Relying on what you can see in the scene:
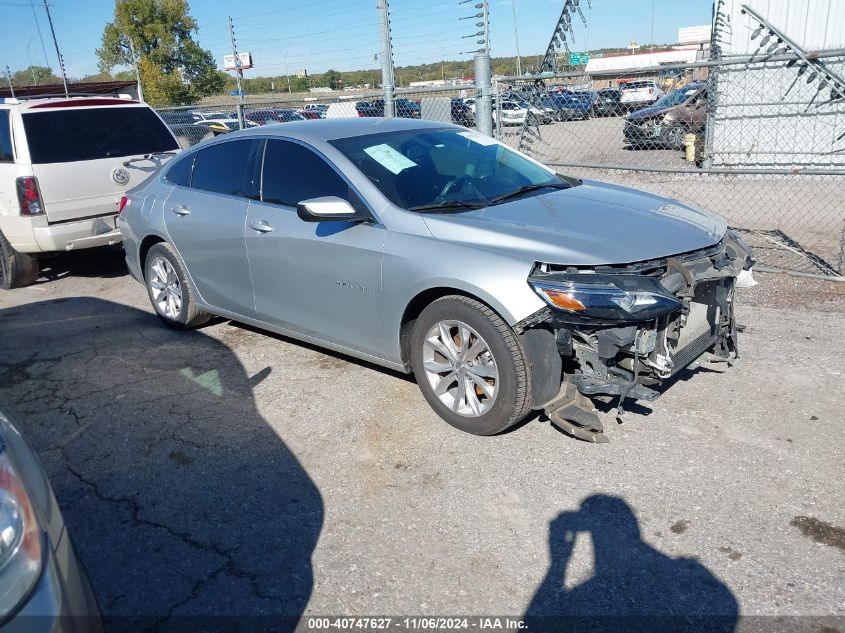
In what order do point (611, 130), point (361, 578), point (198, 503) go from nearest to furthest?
point (361, 578) → point (198, 503) → point (611, 130)

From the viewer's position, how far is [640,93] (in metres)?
16.3

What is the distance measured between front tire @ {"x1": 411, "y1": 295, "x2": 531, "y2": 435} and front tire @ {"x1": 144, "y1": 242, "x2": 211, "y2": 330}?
243cm

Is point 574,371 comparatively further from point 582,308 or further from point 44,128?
point 44,128

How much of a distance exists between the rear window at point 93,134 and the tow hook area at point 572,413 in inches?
231

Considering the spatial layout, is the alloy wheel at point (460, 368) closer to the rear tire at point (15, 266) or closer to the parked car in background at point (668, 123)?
the rear tire at point (15, 266)

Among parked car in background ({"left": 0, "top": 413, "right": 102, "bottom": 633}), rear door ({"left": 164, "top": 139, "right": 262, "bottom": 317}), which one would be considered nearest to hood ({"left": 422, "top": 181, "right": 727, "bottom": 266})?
rear door ({"left": 164, "top": 139, "right": 262, "bottom": 317})

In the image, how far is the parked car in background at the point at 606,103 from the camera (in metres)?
11.3

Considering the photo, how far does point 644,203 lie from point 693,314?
0.92 meters

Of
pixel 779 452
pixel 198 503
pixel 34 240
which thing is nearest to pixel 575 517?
pixel 779 452

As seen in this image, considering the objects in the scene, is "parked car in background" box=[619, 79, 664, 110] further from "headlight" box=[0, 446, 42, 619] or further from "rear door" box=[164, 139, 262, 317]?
"headlight" box=[0, 446, 42, 619]

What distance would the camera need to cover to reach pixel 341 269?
4.35 metres

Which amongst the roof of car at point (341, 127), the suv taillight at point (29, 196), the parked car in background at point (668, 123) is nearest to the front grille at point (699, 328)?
the roof of car at point (341, 127)

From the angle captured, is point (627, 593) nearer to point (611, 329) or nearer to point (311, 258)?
point (611, 329)

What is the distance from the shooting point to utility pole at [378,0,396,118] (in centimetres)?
830
